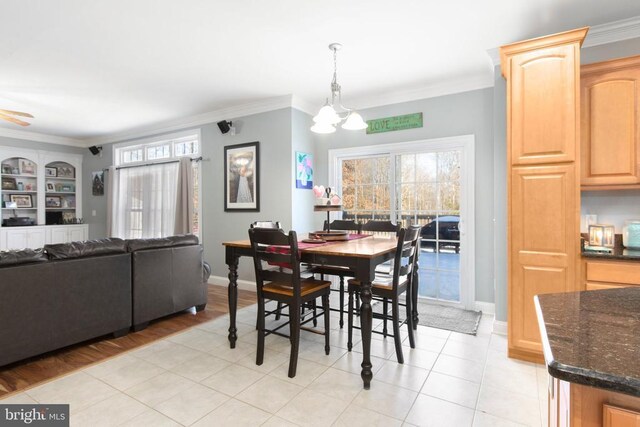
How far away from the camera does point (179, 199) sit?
5387 mm

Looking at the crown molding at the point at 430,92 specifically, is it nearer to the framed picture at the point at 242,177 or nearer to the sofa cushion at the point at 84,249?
the framed picture at the point at 242,177

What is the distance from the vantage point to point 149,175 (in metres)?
5.97

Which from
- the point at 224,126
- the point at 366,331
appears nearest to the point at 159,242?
the point at 224,126

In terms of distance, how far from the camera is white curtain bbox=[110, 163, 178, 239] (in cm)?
567

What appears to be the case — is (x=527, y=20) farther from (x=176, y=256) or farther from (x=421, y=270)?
(x=176, y=256)

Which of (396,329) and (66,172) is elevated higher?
(66,172)

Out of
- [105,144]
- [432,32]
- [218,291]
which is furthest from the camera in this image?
[105,144]

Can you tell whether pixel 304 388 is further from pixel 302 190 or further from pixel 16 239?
pixel 16 239

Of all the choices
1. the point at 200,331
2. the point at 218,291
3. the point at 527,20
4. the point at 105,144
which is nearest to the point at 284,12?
the point at 527,20

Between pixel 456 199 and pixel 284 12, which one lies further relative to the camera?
pixel 456 199

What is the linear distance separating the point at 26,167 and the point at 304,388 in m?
7.27

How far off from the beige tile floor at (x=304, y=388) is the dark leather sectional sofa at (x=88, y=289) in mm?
449

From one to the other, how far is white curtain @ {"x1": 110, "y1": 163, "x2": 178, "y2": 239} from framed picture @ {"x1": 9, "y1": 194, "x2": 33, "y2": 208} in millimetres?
1612

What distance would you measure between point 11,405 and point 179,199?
12.0 feet
